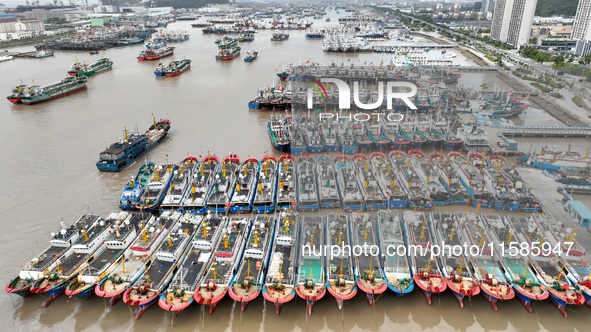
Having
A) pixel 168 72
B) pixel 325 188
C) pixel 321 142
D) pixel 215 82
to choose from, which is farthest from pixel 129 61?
pixel 325 188

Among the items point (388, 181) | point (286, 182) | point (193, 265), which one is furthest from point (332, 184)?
point (193, 265)

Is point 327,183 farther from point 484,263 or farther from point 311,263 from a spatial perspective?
point 484,263

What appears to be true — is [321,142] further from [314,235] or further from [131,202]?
[131,202]

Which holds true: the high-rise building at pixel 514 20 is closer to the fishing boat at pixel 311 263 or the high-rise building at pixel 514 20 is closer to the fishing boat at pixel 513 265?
the fishing boat at pixel 513 265

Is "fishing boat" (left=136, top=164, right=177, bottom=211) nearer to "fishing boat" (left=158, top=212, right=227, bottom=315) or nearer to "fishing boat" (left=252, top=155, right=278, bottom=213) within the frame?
"fishing boat" (left=158, top=212, right=227, bottom=315)

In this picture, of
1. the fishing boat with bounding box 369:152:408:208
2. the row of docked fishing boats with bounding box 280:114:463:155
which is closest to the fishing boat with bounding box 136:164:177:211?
the row of docked fishing boats with bounding box 280:114:463:155

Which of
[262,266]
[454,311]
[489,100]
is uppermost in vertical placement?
[489,100]

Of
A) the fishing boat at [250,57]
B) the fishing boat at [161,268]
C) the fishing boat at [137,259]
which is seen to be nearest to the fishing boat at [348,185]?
the fishing boat at [161,268]
